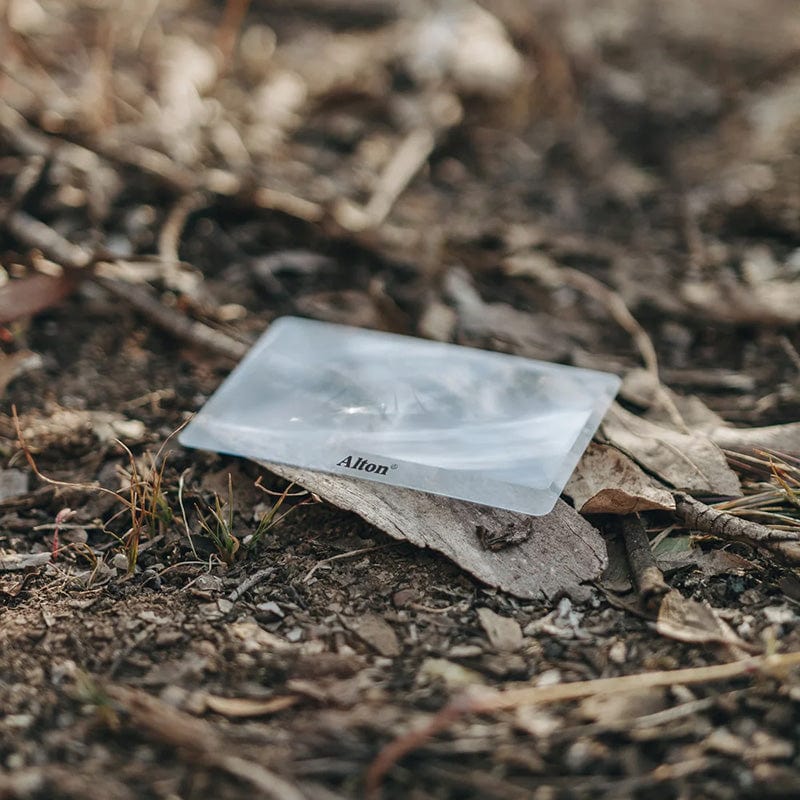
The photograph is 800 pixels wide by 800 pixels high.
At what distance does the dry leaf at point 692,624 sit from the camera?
1.16m

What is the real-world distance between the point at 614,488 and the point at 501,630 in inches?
12.2

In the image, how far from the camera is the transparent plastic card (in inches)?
55.4

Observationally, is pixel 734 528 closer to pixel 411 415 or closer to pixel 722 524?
pixel 722 524

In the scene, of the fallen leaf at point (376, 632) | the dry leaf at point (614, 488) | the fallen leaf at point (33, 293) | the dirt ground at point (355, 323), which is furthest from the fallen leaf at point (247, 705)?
the fallen leaf at point (33, 293)

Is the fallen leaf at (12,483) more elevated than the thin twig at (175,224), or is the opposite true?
the thin twig at (175,224)

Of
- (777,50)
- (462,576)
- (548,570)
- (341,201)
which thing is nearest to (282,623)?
(462,576)

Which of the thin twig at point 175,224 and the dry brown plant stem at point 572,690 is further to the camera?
the thin twig at point 175,224

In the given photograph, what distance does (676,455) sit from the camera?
1.49 metres

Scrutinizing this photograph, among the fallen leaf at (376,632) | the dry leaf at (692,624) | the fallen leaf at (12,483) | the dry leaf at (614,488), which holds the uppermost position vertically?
the dry leaf at (614,488)

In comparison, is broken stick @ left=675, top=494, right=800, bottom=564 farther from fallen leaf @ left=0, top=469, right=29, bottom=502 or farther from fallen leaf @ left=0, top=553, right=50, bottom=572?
fallen leaf @ left=0, top=469, right=29, bottom=502

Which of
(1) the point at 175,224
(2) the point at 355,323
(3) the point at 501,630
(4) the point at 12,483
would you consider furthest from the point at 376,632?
(1) the point at 175,224

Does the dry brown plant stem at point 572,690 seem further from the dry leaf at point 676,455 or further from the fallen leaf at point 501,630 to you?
the dry leaf at point 676,455

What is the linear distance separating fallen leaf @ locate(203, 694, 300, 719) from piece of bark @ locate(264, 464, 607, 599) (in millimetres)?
321

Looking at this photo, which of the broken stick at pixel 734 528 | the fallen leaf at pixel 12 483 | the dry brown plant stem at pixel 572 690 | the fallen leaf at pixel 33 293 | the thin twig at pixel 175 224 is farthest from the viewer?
the thin twig at pixel 175 224
